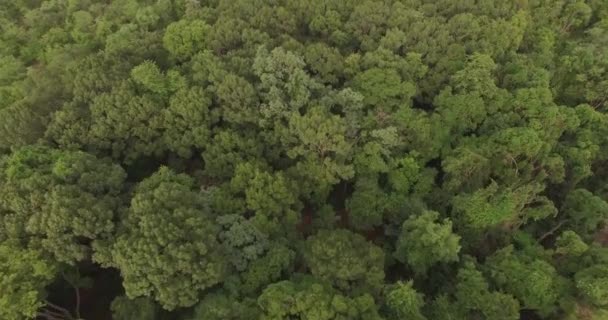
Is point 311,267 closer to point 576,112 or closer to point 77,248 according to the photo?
point 77,248

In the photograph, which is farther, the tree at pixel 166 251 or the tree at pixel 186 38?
the tree at pixel 186 38

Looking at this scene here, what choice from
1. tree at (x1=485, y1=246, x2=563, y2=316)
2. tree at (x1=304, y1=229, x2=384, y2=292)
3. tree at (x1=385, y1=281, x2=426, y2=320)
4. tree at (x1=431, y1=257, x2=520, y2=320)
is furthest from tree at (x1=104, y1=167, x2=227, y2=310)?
tree at (x1=485, y1=246, x2=563, y2=316)

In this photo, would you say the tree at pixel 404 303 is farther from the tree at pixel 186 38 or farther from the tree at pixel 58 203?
the tree at pixel 186 38

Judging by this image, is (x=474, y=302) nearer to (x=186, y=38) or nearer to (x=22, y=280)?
(x=22, y=280)

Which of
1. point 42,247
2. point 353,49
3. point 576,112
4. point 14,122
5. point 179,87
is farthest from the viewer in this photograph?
point 353,49

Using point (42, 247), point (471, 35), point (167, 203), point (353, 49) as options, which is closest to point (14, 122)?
point (42, 247)


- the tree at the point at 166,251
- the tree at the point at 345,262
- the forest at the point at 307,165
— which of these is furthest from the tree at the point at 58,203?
the tree at the point at 345,262
